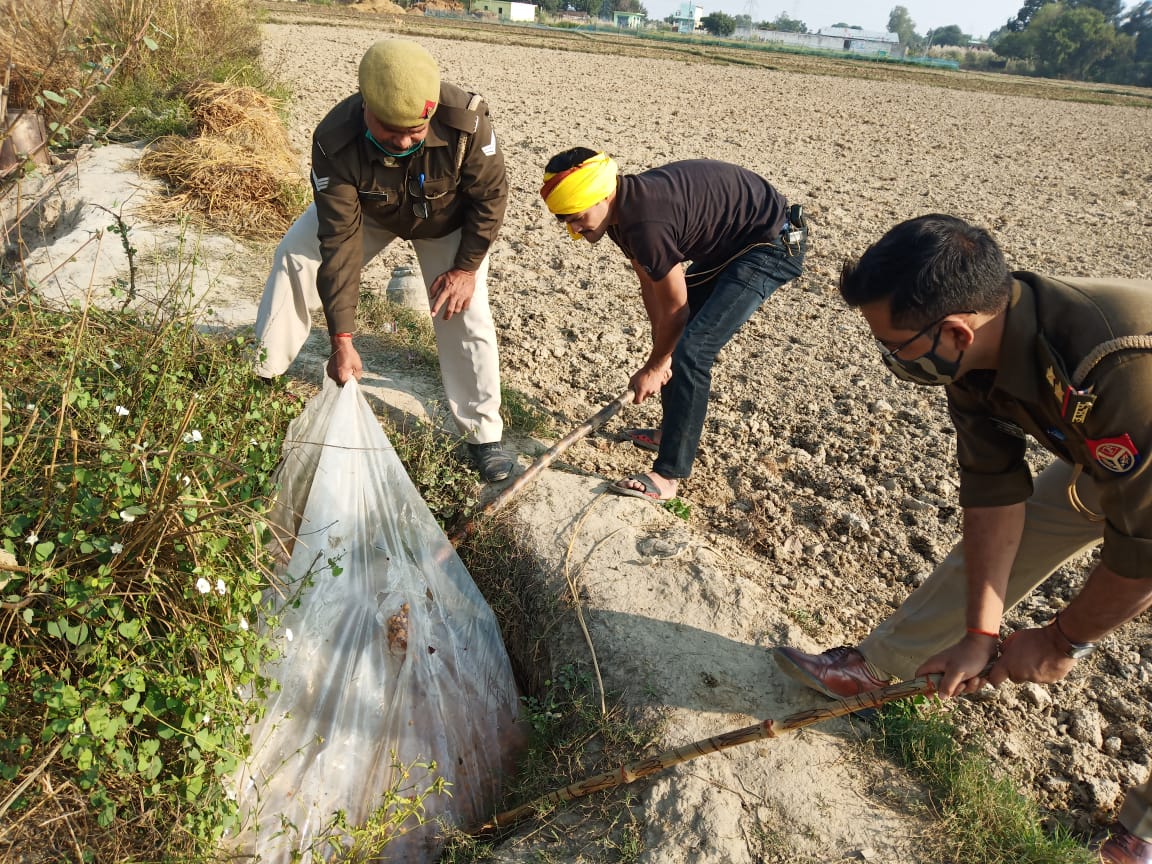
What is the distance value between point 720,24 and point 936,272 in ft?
267

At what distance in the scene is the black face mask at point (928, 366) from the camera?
1622mm

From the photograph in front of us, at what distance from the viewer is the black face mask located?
1.62 meters

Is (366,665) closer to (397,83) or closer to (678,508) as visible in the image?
(678,508)

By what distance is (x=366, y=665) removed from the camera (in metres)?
2.15

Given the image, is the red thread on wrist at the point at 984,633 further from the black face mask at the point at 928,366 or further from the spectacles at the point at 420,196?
the spectacles at the point at 420,196

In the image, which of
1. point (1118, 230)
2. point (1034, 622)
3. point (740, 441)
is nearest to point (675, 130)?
point (1118, 230)

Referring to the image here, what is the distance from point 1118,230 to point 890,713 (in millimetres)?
6865

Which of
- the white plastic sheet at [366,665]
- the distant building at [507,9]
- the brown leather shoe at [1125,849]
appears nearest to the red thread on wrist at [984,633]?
the brown leather shoe at [1125,849]

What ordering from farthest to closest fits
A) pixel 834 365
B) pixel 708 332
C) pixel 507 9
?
1. pixel 507 9
2. pixel 834 365
3. pixel 708 332

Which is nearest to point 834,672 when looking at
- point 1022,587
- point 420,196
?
point 1022,587

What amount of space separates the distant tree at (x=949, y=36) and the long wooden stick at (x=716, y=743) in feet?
464

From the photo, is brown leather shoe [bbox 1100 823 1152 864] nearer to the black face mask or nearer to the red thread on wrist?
the red thread on wrist

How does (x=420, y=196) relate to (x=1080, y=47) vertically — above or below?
above

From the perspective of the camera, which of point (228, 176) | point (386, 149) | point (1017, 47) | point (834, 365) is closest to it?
point (386, 149)
